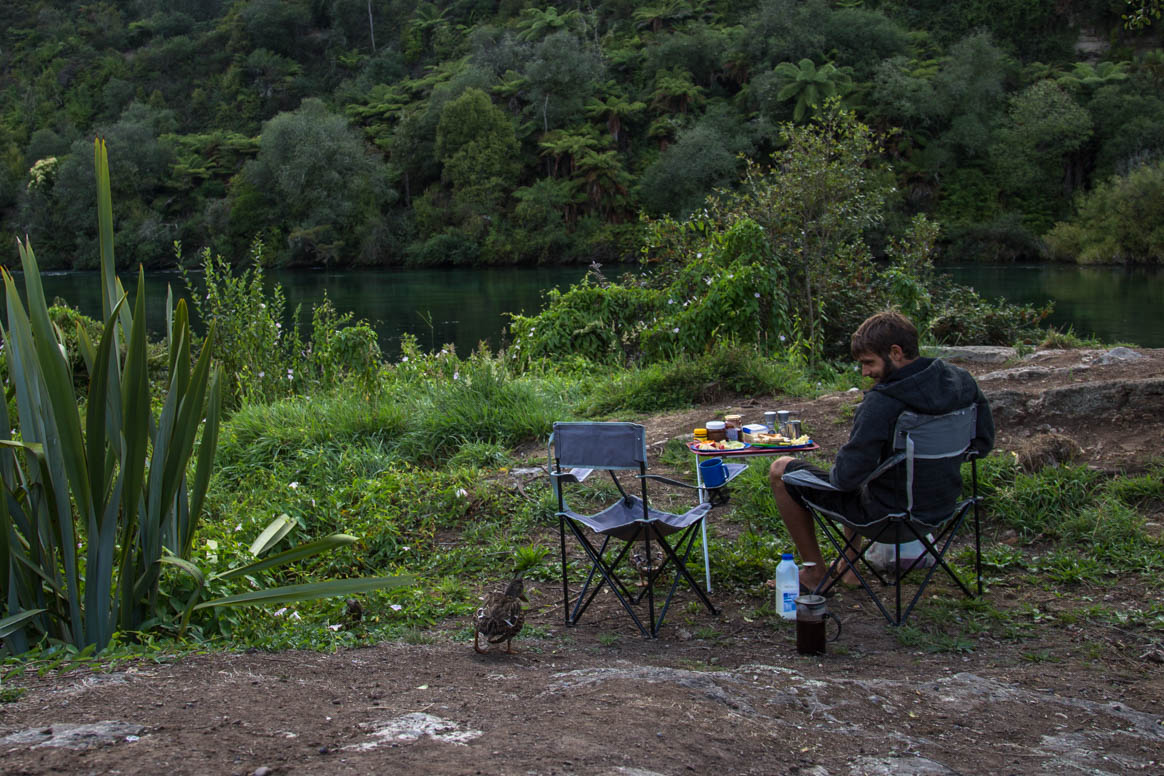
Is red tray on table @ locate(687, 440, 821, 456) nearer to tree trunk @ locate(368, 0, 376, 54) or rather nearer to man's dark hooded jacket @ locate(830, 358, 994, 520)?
man's dark hooded jacket @ locate(830, 358, 994, 520)

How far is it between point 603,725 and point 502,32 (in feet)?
229

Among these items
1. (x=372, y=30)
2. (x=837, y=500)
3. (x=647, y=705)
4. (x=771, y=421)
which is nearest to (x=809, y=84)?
(x=771, y=421)

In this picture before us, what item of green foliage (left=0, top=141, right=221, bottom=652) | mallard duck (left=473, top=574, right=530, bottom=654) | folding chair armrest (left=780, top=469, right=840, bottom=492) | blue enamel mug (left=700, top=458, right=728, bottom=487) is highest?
green foliage (left=0, top=141, right=221, bottom=652)

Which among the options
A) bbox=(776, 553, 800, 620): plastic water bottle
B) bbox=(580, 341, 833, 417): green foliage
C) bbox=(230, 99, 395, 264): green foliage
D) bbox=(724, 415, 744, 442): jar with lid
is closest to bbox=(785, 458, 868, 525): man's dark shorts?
bbox=(776, 553, 800, 620): plastic water bottle

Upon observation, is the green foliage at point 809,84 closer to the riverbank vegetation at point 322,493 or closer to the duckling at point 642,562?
the riverbank vegetation at point 322,493

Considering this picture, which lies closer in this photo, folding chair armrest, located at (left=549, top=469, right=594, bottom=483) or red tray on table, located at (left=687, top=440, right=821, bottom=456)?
folding chair armrest, located at (left=549, top=469, right=594, bottom=483)

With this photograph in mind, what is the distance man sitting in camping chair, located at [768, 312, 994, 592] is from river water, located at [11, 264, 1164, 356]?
11699mm

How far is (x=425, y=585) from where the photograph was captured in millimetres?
4344

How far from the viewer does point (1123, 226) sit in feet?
114

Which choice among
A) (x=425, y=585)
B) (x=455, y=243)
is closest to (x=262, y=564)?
(x=425, y=585)

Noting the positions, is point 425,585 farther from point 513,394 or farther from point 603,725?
Result: point 513,394

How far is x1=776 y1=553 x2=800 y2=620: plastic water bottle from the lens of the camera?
12.4 feet

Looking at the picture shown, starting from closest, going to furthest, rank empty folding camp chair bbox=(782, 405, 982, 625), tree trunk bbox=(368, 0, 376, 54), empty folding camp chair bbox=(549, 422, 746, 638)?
empty folding camp chair bbox=(782, 405, 982, 625) → empty folding camp chair bbox=(549, 422, 746, 638) → tree trunk bbox=(368, 0, 376, 54)

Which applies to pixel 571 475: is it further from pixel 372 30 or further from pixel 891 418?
pixel 372 30
